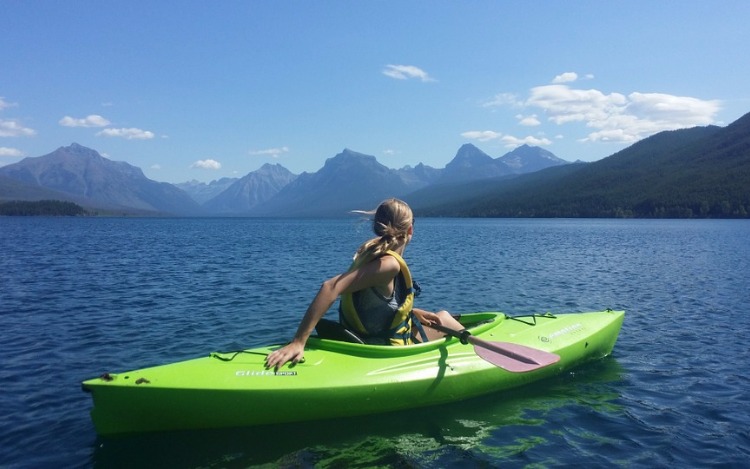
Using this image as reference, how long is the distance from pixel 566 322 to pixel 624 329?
156 inches

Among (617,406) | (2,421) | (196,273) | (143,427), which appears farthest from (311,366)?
(196,273)

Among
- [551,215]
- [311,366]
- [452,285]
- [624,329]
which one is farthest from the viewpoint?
[551,215]

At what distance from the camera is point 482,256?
35.4 metres

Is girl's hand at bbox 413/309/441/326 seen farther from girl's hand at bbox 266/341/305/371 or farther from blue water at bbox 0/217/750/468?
girl's hand at bbox 266/341/305/371

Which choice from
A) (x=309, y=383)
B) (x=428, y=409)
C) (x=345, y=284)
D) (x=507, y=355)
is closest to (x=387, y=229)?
(x=345, y=284)

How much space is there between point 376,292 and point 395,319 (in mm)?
667

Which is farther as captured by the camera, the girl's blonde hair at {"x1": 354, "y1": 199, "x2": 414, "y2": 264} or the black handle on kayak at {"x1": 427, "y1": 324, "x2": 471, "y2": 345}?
the black handle on kayak at {"x1": 427, "y1": 324, "x2": 471, "y2": 345}

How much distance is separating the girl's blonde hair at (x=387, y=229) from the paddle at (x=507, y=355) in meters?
2.09

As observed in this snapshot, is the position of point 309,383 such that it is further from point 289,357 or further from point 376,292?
point 376,292

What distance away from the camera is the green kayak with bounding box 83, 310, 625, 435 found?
19.9 ft

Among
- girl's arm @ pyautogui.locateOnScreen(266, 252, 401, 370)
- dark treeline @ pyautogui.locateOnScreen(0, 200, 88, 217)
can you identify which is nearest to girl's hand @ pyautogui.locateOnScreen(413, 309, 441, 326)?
girl's arm @ pyautogui.locateOnScreen(266, 252, 401, 370)

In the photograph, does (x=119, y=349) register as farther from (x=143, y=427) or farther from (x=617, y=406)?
(x=617, y=406)

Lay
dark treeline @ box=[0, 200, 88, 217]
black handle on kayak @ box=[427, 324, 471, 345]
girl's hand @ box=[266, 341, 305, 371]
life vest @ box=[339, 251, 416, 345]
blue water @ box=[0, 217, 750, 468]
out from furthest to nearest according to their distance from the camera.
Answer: dark treeline @ box=[0, 200, 88, 217] < black handle on kayak @ box=[427, 324, 471, 345] < life vest @ box=[339, 251, 416, 345] < girl's hand @ box=[266, 341, 305, 371] < blue water @ box=[0, 217, 750, 468]

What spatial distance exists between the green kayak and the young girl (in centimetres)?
24
